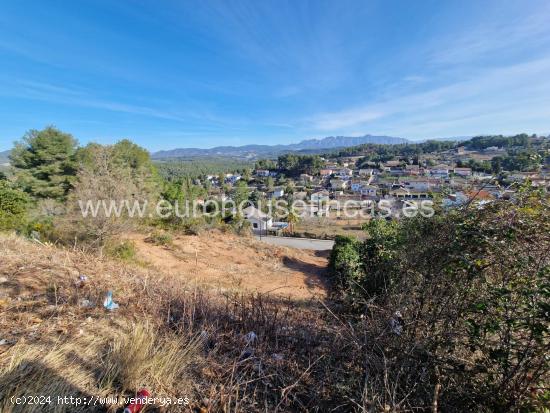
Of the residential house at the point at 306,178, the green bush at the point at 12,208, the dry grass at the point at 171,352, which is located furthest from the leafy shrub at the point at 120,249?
the residential house at the point at 306,178

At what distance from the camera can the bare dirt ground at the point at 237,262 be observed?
9.12 metres

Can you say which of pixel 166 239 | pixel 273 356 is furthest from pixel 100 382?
pixel 166 239

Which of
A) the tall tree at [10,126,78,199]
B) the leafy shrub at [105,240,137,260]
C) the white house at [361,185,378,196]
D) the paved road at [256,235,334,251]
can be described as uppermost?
the tall tree at [10,126,78,199]

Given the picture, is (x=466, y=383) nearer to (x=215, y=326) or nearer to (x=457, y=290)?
(x=457, y=290)

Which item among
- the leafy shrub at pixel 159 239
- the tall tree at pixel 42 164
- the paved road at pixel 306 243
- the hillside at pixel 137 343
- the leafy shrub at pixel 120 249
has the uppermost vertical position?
the tall tree at pixel 42 164

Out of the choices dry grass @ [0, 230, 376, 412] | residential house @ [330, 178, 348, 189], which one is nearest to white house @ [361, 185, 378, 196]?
residential house @ [330, 178, 348, 189]

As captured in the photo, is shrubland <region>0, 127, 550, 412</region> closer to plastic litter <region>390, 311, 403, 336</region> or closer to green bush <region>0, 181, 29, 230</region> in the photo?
plastic litter <region>390, 311, 403, 336</region>

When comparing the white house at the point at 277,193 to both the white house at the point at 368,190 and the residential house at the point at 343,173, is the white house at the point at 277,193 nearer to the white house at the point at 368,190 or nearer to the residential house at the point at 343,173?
the white house at the point at 368,190

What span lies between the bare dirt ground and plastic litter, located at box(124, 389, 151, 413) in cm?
670

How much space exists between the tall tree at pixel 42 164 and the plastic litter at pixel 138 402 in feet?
58.6

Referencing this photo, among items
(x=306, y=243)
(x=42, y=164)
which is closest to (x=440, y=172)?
A: (x=306, y=243)

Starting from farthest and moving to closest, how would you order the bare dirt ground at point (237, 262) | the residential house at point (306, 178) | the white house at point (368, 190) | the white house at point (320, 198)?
the residential house at point (306, 178)
the white house at point (368, 190)
the white house at point (320, 198)
the bare dirt ground at point (237, 262)

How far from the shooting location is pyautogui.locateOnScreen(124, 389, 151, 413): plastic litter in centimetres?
141

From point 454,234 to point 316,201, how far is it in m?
36.6
